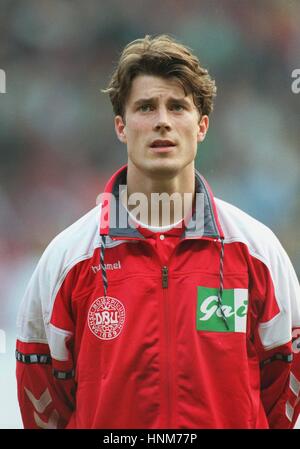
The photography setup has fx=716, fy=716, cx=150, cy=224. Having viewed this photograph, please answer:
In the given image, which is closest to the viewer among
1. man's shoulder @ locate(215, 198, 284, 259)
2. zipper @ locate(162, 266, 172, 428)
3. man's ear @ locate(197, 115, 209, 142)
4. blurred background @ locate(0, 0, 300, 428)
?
zipper @ locate(162, 266, 172, 428)

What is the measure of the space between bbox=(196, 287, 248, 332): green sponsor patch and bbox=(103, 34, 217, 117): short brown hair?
494 mm

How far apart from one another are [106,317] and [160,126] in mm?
486

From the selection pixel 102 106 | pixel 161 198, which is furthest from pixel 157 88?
Answer: pixel 102 106

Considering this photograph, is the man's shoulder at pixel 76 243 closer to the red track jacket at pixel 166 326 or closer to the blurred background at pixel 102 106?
the red track jacket at pixel 166 326

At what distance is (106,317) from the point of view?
1.73 metres

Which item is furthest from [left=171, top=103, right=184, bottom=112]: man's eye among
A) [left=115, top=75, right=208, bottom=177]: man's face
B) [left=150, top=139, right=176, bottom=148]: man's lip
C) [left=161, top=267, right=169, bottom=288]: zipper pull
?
[left=161, top=267, right=169, bottom=288]: zipper pull

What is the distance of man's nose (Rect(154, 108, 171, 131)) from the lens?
1.76 m

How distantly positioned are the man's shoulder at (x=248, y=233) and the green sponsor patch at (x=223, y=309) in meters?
0.12

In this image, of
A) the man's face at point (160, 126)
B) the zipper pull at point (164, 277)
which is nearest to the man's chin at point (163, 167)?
the man's face at point (160, 126)

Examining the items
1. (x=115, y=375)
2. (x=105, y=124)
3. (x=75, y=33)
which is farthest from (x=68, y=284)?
(x=75, y=33)

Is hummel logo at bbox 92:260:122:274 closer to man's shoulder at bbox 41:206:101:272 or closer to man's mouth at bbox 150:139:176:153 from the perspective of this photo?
man's shoulder at bbox 41:206:101:272

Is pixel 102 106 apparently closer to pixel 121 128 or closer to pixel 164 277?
pixel 121 128

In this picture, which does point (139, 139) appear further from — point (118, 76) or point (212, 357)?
point (212, 357)

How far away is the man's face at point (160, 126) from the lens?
176 centimetres
